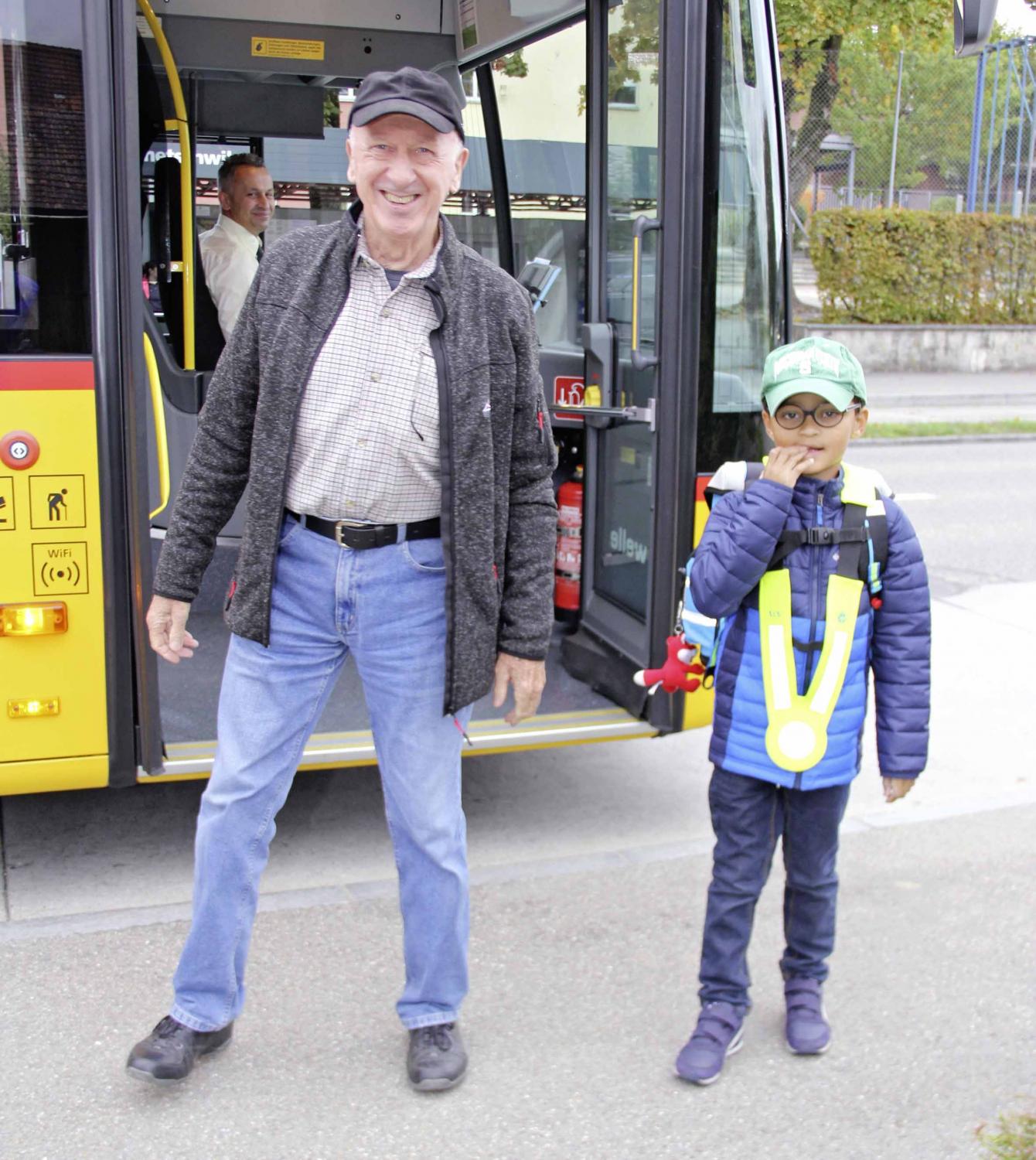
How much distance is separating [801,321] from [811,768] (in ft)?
53.9

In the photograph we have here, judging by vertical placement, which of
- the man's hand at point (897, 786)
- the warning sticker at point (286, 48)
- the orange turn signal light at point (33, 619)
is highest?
the warning sticker at point (286, 48)

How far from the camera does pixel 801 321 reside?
1867 centimetres

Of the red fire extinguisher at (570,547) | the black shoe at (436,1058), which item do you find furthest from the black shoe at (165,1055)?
the red fire extinguisher at (570,547)

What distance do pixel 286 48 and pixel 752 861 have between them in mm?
4069

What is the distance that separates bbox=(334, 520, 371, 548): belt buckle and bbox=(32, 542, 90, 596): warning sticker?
1.12 metres

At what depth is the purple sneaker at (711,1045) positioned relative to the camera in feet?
9.82

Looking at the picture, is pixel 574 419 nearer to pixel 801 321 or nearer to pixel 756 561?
pixel 756 561

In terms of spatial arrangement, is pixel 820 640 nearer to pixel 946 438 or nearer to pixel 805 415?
pixel 805 415

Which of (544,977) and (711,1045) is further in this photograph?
(544,977)

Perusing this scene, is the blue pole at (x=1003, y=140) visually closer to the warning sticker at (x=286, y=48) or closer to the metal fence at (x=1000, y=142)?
the metal fence at (x=1000, y=142)

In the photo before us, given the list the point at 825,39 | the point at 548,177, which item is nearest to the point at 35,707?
the point at 548,177

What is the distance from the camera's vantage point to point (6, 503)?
3525mm

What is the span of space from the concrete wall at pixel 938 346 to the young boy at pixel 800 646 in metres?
15.9

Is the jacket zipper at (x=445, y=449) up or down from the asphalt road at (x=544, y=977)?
up
